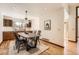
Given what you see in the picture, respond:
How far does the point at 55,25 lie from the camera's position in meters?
2.54

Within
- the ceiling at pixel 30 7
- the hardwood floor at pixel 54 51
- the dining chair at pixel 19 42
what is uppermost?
the ceiling at pixel 30 7

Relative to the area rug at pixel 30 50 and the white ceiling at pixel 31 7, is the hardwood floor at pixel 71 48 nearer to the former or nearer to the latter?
the area rug at pixel 30 50

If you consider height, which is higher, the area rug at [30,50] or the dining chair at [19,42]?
the dining chair at [19,42]

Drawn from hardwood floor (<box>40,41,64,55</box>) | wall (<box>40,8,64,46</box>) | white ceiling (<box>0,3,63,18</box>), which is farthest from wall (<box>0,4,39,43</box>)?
hardwood floor (<box>40,41,64,55</box>)

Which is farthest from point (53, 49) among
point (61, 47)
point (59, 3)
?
point (59, 3)

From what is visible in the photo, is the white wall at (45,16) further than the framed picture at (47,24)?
No

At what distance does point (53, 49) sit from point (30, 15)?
3.18ft

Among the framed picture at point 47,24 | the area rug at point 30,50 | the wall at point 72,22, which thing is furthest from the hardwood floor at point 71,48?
the framed picture at point 47,24

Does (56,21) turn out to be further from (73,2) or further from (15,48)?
(15,48)

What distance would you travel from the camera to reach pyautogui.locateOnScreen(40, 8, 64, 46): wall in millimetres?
2494

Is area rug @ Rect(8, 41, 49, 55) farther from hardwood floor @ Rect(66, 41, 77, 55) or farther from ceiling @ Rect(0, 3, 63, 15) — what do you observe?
ceiling @ Rect(0, 3, 63, 15)

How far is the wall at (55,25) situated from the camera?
98.2 inches

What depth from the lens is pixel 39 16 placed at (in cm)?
254
